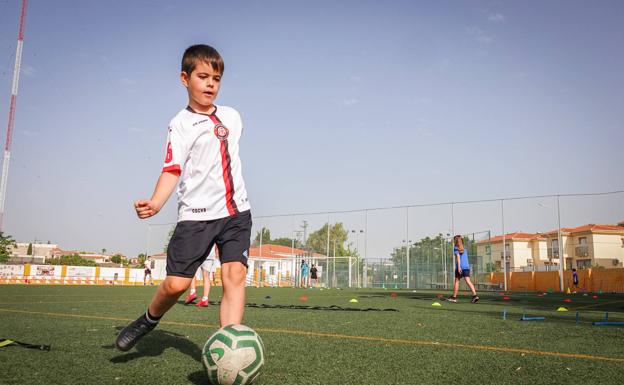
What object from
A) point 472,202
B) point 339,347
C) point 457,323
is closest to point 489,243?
point 472,202

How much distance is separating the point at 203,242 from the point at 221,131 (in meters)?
0.86

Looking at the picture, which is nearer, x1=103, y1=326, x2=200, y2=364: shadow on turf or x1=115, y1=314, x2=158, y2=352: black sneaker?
x1=115, y1=314, x2=158, y2=352: black sneaker

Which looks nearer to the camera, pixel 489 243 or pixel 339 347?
pixel 339 347

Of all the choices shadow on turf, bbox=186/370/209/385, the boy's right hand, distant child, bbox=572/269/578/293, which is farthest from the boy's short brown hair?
distant child, bbox=572/269/578/293

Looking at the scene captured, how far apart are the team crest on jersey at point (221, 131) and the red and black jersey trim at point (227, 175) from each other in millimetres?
27

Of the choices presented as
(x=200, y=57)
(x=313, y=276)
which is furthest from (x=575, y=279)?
(x=200, y=57)

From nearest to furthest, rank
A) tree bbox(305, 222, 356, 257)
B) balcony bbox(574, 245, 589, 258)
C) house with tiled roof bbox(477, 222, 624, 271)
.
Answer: tree bbox(305, 222, 356, 257), house with tiled roof bbox(477, 222, 624, 271), balcony bbox(574, 245, 589, 258)

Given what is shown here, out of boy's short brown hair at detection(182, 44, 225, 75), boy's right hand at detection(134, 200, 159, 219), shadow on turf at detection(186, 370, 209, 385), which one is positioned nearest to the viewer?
shadow on turf at detection(186, 370, 209, 385)

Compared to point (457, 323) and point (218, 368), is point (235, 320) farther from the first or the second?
point (457, 323)

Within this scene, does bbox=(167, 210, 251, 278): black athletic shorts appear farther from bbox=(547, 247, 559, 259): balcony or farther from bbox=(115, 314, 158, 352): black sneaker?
bbox=(547, 247, 559, 259): balcony

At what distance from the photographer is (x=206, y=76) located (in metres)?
3.45

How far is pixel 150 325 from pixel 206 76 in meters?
1.95

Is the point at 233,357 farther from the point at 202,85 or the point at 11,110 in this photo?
the point at 11,110

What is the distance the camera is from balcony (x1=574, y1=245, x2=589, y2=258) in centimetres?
7331
